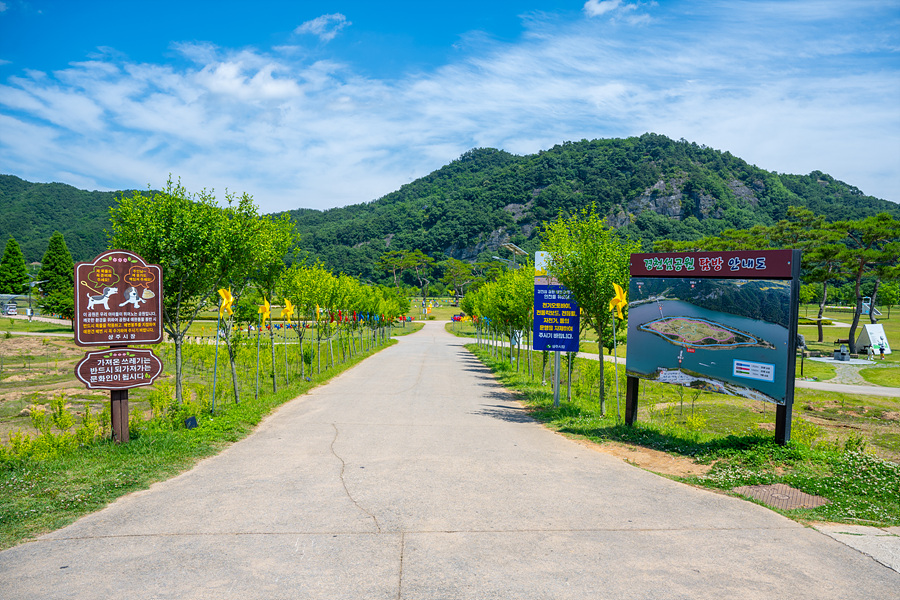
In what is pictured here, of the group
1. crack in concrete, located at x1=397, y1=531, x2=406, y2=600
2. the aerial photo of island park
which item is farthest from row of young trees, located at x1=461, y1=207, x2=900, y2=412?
crack in concrete, located at x1=397, y1=531, x2=406, y2=600

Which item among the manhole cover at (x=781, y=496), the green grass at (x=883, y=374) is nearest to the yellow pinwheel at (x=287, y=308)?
the manhole cover at (x=781, y=496)

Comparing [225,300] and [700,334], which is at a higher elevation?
[225,300]

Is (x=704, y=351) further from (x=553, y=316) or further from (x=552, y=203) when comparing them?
(x=552, y=203)

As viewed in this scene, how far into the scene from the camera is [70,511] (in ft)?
20.4

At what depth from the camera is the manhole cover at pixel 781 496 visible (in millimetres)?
6871

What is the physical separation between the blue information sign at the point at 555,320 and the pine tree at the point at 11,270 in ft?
232

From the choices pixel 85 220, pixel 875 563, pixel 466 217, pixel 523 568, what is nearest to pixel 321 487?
pixel 523 568

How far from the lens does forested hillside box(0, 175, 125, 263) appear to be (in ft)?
330

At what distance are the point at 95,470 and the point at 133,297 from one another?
2.99 m

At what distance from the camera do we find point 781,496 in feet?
23.5

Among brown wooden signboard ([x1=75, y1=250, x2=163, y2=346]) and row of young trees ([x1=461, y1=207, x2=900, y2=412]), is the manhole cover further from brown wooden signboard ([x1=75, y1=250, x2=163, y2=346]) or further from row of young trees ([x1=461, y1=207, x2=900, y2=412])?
brown wooden signboard ([x1=75, y1=250, x2=163, y2=346])

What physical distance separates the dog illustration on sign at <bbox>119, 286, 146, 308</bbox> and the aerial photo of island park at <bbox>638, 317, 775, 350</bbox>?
906 cm

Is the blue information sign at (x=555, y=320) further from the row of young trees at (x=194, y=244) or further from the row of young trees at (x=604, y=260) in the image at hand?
the row of young trees at (x=194, y=244)

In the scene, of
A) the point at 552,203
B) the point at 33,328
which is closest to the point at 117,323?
the point at 33,328
